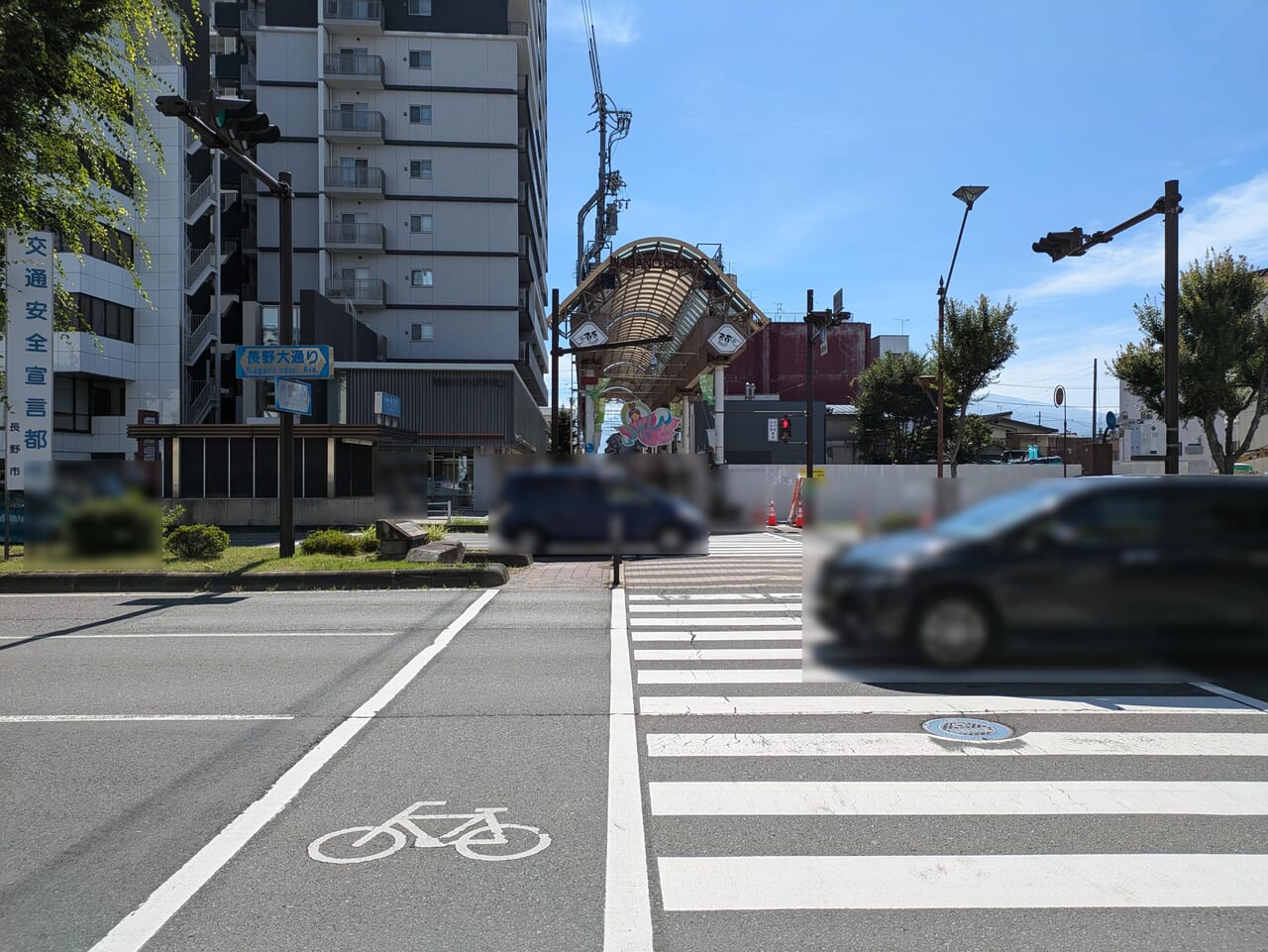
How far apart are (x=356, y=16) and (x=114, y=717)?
66.2m

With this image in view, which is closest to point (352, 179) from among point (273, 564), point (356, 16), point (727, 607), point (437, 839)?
point (356, 16)

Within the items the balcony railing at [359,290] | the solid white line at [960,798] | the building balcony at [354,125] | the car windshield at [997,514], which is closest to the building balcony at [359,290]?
the balcony railing at [359,290]

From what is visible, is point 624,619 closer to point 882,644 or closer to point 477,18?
point 882,644

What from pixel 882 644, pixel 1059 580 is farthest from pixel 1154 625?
pixel 882 644

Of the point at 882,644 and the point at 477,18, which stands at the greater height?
the point at 477,18

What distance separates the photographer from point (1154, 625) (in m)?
0.86

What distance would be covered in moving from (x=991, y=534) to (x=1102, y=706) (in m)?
14.5

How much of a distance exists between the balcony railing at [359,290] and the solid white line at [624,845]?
57.6 meters

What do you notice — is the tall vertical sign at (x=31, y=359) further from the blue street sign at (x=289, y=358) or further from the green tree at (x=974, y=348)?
the green tree at (x=974, y=348)

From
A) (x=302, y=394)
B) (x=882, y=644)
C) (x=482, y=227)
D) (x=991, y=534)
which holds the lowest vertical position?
(x=882, y=644)

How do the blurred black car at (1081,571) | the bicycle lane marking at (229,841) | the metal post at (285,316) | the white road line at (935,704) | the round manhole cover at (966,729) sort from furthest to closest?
the metal post at (285,316)
the white road line at (935,704)
the round manhole cover at (966,729)
the bicycle lane marking at (229,841)
the blurred black car at (1081,571)

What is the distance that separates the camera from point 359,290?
216ft

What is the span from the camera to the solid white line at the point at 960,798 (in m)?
9.42

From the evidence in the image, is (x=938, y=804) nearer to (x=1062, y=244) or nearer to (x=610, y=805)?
(x=610, y=805)
